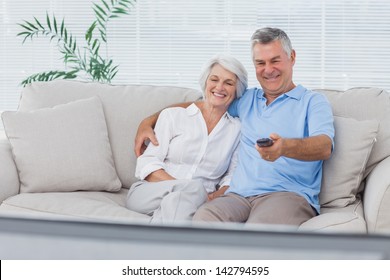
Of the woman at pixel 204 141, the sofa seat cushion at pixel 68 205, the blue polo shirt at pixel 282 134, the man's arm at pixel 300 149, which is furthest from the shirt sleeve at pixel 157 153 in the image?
the man's arm at pixel 300 149

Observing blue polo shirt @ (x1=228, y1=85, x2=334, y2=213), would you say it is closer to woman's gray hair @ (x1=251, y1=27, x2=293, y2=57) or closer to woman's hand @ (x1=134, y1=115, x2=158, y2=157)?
woman's gray hair @ (x1=251, y1=27, x2=293, y2=57)

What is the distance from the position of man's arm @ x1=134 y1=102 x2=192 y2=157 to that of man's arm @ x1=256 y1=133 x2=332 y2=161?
0.60 meters

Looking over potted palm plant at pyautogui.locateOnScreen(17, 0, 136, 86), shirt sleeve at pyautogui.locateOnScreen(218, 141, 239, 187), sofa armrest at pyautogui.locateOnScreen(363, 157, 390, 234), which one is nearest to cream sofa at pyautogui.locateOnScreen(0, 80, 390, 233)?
sofa armrest at pyautogui.locateOnScreen(363, 157, 390, 234)

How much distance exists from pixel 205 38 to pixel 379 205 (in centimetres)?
292

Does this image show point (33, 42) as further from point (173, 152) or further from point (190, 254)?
point (190, 254)

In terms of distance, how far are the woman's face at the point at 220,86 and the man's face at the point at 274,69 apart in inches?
4.8

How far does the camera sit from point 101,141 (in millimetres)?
2768

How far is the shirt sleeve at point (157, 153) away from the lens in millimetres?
2557

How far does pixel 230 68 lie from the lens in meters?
2.52

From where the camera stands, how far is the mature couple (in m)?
2.28

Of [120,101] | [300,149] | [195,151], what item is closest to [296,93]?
[300,149]

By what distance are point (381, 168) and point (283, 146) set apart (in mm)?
504

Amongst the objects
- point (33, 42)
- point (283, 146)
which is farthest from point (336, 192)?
point (33, 42)

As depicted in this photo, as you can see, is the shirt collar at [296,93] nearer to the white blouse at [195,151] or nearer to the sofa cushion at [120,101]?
the white blouse at [195,151]
